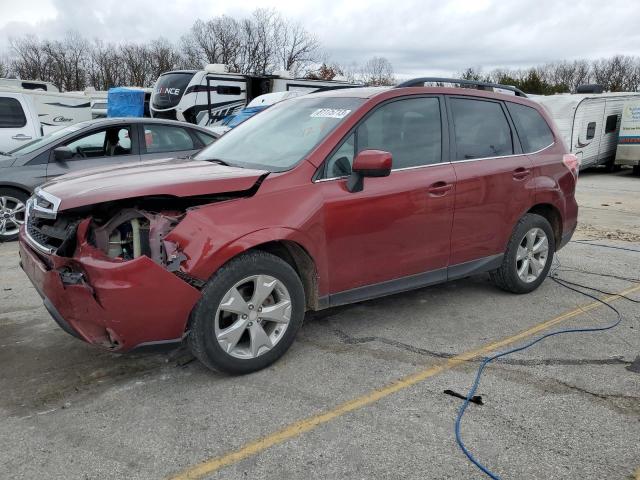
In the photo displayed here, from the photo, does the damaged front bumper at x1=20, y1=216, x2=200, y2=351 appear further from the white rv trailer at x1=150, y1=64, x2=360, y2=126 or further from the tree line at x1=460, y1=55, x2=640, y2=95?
the tree line at x1=460, y1=55, x2=640, y2=95

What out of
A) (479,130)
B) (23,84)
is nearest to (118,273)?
(479,130)

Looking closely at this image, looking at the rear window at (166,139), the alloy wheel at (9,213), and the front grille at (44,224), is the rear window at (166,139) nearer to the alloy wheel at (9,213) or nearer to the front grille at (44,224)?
the alloy wheel at (9,213)

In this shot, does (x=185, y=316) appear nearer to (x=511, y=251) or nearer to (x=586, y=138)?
(x=511, y=251)

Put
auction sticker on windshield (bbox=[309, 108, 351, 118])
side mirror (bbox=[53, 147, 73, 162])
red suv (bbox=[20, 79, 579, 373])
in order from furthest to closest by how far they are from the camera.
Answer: side mirror (bbox=[53, 147, 73, 162]) → auction sticker on windshield (bbox=[309, 108, 351, 118]) → red suv (bbox=[20, 79, 579, 373])

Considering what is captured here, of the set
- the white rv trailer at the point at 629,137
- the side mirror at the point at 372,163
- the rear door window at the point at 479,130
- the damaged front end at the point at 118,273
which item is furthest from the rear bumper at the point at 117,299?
the white rv trailer at the point at 629,137

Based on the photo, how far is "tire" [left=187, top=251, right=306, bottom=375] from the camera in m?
3.15

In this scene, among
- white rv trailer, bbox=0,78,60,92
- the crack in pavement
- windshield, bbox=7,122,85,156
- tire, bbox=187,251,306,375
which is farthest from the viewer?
white rv trailer, bbox=0,78,60,92

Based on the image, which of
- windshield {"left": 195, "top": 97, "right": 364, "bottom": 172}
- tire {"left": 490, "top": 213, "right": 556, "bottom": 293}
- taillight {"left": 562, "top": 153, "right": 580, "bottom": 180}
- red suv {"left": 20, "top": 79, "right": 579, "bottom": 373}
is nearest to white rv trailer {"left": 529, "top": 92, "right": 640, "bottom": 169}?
taillight {"left": 562, "top": 153, "right": 580, "bottom": 180}

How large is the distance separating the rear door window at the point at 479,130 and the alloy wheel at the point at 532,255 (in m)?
0.81

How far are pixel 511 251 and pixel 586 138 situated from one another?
14534mm

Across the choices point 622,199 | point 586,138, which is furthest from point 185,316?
point 586,138

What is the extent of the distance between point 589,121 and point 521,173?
14743mm

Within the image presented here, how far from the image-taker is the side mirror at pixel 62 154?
6.80 m

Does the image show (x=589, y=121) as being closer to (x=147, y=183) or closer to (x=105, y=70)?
(x=147, y=183)
